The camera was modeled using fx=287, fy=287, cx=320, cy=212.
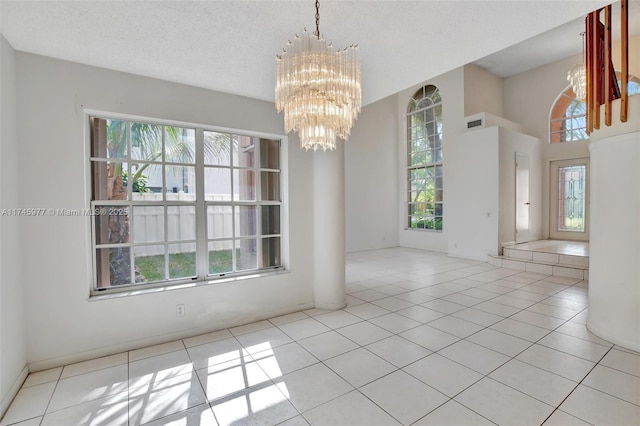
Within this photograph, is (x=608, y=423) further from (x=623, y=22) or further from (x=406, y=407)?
(x=623, y=22)

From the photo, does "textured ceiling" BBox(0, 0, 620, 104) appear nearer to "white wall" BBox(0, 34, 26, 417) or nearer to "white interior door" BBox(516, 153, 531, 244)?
"white wall" BBox(0, 34, 26, 417)

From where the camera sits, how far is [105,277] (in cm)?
278

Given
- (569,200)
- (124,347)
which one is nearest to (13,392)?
(124,347)

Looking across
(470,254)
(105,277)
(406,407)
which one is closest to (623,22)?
(406,407)

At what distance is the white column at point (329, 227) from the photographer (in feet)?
12.1

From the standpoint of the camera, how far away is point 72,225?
251cm

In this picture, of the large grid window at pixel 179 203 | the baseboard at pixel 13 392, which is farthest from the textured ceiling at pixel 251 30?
the baseboard at pixel 13 392

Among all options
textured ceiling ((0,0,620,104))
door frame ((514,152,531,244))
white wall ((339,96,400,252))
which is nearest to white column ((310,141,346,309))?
textured ceiling ((0,0,620,104))

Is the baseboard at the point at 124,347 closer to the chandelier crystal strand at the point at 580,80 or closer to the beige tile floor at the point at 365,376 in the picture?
the beige tile floor at the point at 365,376

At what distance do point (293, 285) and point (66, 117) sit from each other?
2.81 meters

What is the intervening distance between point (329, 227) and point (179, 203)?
1778 mm

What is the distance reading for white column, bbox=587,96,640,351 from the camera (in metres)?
2.62

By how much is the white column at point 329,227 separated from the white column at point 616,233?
2693 mm

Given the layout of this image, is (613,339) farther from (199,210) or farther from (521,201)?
(521,201)
